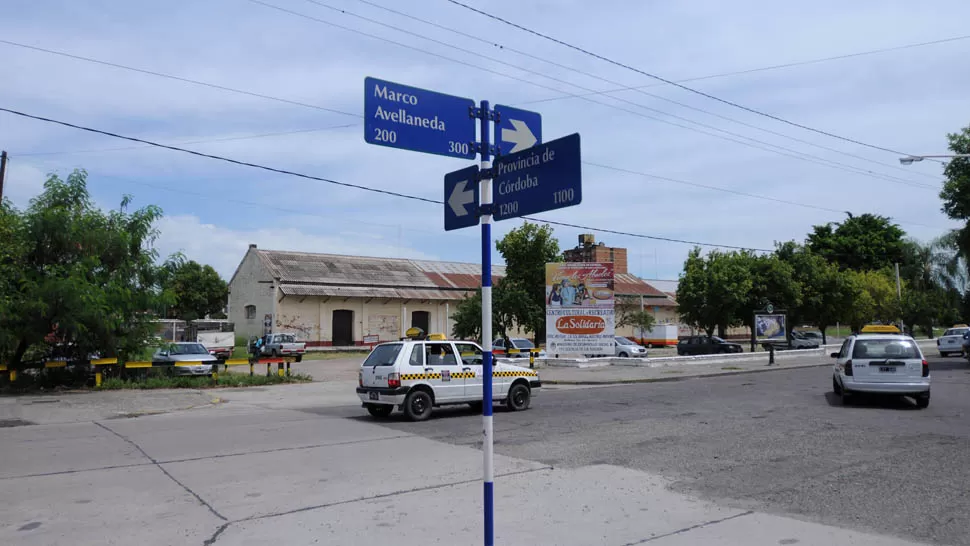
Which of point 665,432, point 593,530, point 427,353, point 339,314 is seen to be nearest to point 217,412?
point 427,353

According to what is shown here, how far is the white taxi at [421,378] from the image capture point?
563 inches

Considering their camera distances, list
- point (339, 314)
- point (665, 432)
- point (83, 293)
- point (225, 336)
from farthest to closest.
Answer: point (339, 314) → point (225, 336) → point (83, 293) → point (665, 432)

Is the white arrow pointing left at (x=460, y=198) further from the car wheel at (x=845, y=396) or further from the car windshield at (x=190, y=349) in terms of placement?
the car windshield at (x=190, y=349)

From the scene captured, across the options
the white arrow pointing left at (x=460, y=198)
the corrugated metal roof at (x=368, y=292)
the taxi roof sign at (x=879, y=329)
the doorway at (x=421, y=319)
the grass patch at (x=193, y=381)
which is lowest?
the grass patch at (x=193, y=381)

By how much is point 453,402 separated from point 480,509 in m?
8.04

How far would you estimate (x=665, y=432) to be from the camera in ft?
40.1

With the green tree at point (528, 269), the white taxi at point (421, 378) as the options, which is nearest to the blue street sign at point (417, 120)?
the white taxi at point (421, 378)

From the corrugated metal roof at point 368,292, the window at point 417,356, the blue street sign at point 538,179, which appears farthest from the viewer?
the corrugated metal roof at point 368,292

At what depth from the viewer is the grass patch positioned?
22.9 metres

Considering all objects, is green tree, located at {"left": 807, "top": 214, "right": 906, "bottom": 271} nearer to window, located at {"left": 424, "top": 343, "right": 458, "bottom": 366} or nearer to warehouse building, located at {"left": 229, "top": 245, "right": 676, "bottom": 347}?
warehouse building, located at {"left": 229, "top": 245, "right": 676, "bottom": 347}

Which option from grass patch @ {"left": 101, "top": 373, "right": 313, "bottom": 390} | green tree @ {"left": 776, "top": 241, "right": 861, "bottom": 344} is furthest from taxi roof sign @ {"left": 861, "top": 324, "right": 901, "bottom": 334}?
green tree @ {"left": 776, "top": 241, "right": 861, "bottom": 344}

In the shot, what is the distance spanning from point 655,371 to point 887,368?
49.7 feet

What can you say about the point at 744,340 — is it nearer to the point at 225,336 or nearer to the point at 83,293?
the point at 225,336

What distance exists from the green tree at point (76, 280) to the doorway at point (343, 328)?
26224 millimetres
